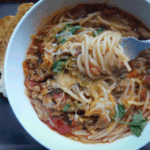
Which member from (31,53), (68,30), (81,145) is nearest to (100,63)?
(68,30)

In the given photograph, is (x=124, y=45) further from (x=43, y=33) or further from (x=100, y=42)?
(x=43, y=33)

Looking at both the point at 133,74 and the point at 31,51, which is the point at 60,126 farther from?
the point at 133,74

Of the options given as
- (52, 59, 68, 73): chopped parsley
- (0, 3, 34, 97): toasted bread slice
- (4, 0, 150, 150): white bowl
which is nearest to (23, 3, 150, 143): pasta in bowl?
(52, 59, 68, 73): chopped parsley

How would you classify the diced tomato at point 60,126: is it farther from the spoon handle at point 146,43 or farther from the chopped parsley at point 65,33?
the spoon handle at point 146,43

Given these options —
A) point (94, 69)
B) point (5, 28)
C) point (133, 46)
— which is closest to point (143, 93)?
point (133, 46)

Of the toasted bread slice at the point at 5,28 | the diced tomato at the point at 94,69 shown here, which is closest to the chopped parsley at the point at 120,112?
the diced tomato at the point at 94,69

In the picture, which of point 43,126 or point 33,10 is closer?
point 33,10

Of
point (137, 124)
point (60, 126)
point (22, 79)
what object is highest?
point (137, 124)
